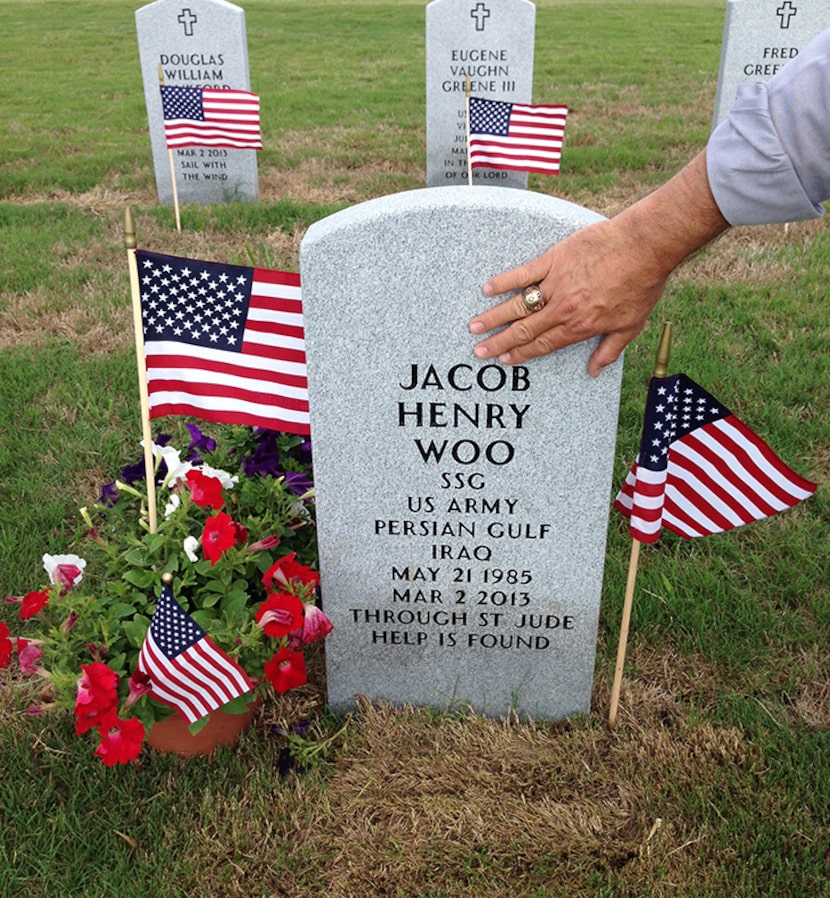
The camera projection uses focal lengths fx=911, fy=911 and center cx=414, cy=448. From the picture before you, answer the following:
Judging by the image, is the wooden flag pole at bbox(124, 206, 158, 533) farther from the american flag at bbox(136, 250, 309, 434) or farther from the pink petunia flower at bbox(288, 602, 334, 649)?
the pink petunia flower at bbox(288, 602, 334, 649)

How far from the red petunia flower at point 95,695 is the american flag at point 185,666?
0.31 ft

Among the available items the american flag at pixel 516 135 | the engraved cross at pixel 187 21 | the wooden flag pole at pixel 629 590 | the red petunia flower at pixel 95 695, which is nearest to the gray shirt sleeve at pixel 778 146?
the wooden flag pole at pixel 629 590

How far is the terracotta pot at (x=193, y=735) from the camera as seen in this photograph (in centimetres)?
263

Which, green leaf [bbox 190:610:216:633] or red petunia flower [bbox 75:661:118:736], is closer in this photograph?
red petunia flower [bbox 75:661:118:736]

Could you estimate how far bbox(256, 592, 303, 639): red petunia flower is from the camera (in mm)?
2463

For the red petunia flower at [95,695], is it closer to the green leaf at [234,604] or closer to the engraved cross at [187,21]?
the green leaf at [234,604]

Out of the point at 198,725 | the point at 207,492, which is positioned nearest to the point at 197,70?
the point at 207,492

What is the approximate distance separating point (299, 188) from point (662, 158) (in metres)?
3.61

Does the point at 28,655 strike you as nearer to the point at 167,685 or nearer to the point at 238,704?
the point at 167,685

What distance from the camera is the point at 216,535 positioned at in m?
2.49

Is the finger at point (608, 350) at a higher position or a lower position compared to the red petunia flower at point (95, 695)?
higher

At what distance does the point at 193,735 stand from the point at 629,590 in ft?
4.35

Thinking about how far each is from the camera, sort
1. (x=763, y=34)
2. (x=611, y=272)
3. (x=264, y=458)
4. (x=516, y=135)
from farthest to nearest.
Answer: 1. (x=763, y=34)
2. (x=516, y=135)
3. (x=264, y=458)
4. (x=611, y=272)

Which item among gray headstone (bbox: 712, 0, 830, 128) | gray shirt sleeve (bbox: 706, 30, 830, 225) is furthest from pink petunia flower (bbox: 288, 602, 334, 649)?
gray headstone (bbox: 712, 0, 830, 128)
